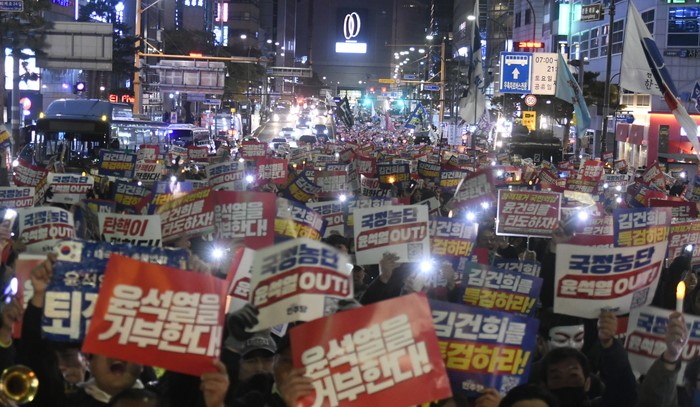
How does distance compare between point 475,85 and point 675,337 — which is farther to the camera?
point 475,85

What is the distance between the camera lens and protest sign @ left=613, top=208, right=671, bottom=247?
8.59m

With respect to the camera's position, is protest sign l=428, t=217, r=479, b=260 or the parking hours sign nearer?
protest sign l=428, t=217, r=479, b=260

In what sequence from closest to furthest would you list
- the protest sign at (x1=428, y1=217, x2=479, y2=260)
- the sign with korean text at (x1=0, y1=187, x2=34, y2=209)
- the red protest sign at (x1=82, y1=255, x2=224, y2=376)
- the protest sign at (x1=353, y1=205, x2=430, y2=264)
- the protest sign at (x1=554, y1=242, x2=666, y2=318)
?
1. the red protest sign at (x1=82, y1=255, x2=224, y2=376)
2. the protest sign at (x1=554, y1=242, x2=666, y2=318)
3. the protest sign at (x1=353, y1=205, x2=430, y2=264)
4. the protest sign at (x1=428, y1=217, x2=479, y2=260)
5. the sign with korean text at (x1=0, y1=187, x2=34, y2=209)

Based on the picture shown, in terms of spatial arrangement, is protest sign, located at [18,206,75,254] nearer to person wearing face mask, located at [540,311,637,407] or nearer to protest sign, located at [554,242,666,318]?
protest sign, located at [554,242,666,318]

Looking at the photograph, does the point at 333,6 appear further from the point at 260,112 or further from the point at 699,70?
the point at 699,70

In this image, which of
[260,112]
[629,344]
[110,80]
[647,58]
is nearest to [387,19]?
[260,112]

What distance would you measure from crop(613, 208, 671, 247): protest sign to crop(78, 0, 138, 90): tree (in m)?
52.9

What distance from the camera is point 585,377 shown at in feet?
19.7

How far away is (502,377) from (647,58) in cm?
1319

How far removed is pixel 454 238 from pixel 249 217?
90.7 inches

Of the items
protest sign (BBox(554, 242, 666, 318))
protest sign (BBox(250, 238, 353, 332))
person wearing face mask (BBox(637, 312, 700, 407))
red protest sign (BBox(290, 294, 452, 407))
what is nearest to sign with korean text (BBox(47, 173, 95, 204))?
protest sign (BBox(554, 242, 666, 318))

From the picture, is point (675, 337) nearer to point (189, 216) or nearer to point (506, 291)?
point (506, 291)

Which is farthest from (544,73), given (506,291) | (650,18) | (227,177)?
(506,291)

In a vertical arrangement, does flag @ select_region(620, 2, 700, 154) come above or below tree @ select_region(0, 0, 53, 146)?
below
